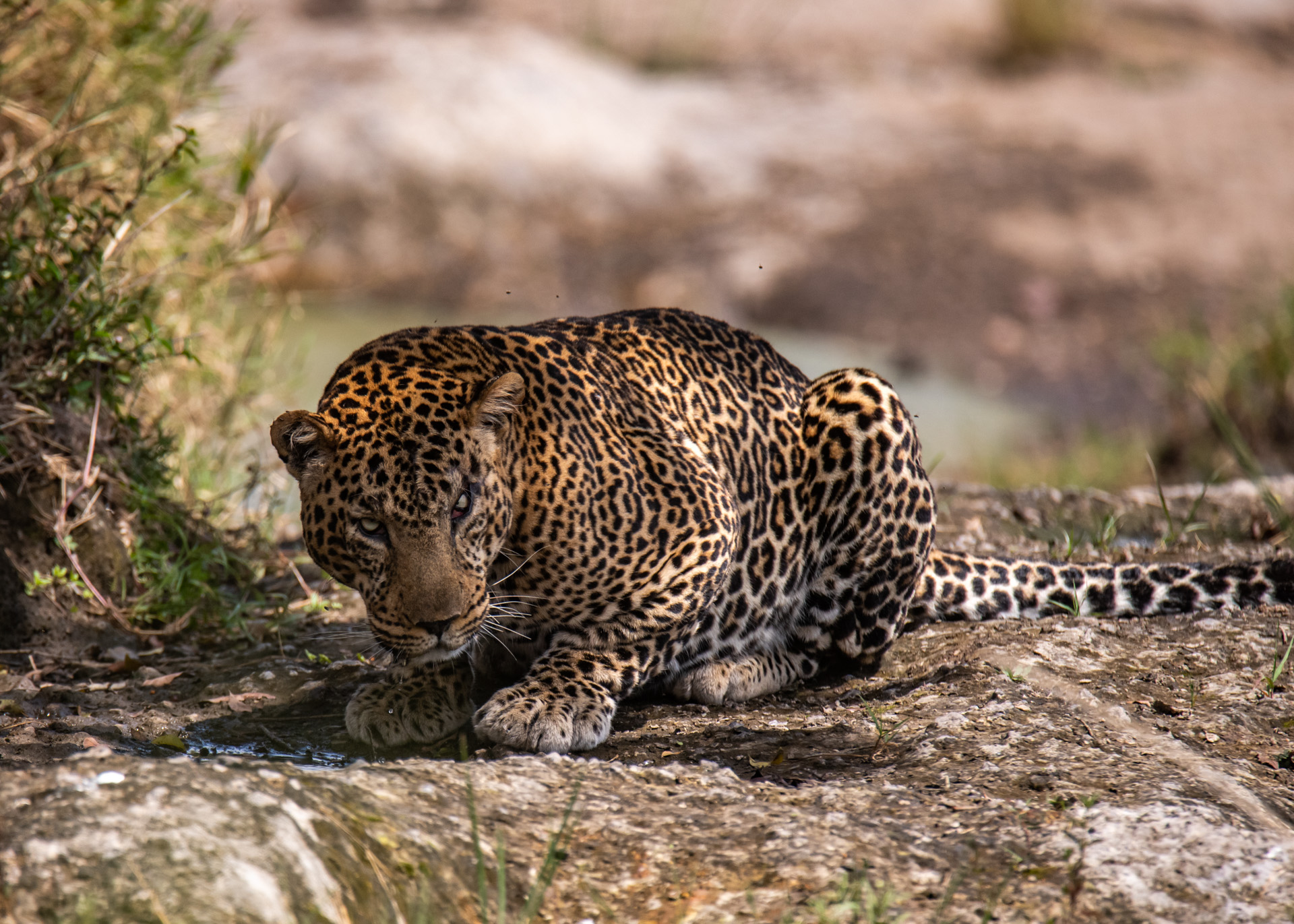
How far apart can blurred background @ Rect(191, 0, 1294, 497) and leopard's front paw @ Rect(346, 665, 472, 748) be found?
24.0 ft

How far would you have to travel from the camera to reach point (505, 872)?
12.4 feet

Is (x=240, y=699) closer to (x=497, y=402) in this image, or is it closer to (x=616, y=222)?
(x=497, y=402)

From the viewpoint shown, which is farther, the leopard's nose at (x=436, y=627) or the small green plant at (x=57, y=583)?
the small green plant at (x=57, y=583)

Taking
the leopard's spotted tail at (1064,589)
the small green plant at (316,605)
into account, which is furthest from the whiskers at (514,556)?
the leopard's spotted tail at (1064,589)

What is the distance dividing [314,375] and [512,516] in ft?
28.2

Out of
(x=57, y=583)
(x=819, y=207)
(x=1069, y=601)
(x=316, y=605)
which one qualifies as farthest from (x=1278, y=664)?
(x=819, y=207)

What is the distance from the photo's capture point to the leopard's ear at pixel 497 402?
193 inches

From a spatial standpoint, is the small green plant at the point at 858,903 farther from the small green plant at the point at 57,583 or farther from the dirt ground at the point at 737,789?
the small green plant at the point at 57,583

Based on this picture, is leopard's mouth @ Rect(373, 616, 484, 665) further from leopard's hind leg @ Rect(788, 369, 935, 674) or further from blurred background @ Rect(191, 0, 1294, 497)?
blurred background @ Rect(191, 0, 1294, 497)

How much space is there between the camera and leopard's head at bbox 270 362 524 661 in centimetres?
478

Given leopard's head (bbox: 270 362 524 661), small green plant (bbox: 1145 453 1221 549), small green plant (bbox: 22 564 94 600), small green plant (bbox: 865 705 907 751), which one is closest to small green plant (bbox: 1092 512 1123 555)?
small green plant (bbox: 1145 453 1221 549)

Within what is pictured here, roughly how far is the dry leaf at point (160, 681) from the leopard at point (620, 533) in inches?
40.7

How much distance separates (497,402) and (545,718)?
3.85 feet

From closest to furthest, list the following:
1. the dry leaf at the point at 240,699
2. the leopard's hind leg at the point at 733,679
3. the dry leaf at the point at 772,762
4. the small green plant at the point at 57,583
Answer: the dry leaf at the point at 772,762 < the dry leaf at the point at 240,699 < the leopard's hind leg at the point at 733,679 < the small green plant at the point at 57,583
